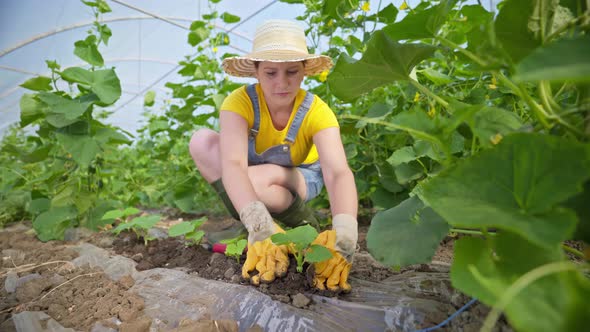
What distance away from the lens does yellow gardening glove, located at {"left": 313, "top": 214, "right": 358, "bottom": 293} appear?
3.15ft

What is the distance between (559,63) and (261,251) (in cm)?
89

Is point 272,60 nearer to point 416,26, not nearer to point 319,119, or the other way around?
point 319,119

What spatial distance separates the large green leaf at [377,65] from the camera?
0.66m

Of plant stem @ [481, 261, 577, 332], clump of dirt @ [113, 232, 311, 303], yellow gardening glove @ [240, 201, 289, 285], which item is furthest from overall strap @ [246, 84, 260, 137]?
Answer: plant stem @ [481, 261, 577, 332]

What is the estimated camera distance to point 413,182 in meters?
1.60

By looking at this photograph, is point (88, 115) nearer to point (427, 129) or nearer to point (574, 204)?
point (427, 129)

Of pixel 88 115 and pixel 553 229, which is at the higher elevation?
pixel 88 115

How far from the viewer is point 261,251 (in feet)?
3.45

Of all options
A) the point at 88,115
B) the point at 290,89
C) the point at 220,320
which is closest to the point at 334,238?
the point at 220,320

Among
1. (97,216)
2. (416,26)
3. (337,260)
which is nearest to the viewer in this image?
(416,26)

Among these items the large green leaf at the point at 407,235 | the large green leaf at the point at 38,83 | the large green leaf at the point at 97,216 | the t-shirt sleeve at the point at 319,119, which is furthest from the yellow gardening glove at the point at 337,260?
the large green leaf at the point at 38,83

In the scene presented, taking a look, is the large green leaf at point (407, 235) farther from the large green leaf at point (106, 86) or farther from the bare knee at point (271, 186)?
the large green leaf at point (106, 86)

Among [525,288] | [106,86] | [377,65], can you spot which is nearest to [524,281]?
[525,288]

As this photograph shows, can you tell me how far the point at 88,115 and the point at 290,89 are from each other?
A: 3.46 feet
